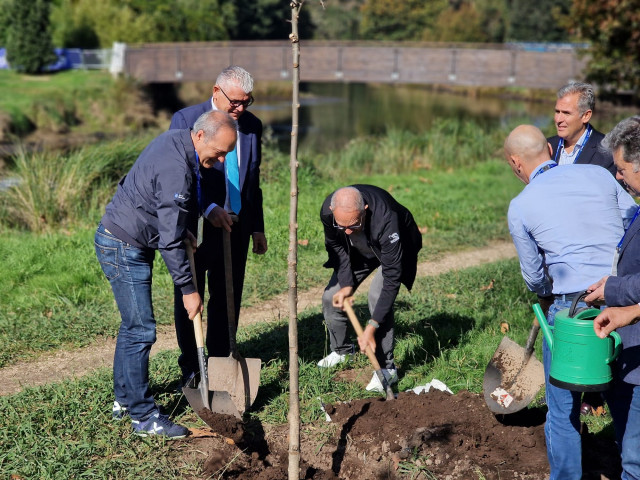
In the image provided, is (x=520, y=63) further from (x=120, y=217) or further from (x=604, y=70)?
(x=120, y=217)

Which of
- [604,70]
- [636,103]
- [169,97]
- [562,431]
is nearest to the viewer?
[562,431]

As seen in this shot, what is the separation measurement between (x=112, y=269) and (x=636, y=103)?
21231mm

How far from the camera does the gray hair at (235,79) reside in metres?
4.45

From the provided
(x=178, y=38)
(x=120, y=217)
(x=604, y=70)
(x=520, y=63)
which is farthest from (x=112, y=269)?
(x=178, y=38)

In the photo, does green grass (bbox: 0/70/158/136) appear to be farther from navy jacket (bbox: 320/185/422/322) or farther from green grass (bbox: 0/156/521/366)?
navy jacket (bbox: 320/185/422/322)

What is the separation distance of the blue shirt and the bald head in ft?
0.50

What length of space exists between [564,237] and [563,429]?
93 cm

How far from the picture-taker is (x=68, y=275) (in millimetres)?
7191

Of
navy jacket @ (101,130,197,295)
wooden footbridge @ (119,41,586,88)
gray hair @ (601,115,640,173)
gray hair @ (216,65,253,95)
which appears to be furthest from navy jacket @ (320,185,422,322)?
wooden footbridge @ (119,41,586,88)

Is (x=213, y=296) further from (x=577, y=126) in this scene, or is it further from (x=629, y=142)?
(x=629, y=142)

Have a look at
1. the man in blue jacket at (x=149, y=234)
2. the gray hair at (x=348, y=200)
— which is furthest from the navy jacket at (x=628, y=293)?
the man in blue jacket at (x=149, y=234)

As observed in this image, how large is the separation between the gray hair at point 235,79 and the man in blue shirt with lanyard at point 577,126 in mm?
2183

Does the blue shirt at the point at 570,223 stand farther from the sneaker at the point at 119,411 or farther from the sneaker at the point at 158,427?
the sneaker at the point at 119,411

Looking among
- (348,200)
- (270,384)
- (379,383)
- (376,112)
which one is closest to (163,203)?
(348,200)
